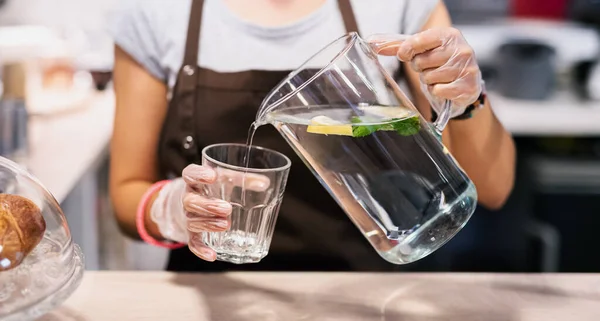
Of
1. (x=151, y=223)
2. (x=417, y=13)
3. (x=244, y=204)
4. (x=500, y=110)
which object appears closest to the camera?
(x=244, y=204)

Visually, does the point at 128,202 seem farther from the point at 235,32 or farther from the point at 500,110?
the point at 500,110

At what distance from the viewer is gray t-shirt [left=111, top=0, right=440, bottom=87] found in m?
1.17

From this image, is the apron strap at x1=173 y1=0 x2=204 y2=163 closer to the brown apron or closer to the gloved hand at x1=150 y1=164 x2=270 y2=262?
the brown apron

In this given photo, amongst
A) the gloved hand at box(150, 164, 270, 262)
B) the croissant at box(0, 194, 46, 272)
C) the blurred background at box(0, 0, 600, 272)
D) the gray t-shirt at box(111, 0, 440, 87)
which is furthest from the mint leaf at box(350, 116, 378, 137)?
the blurred background at box(0, 0, 600, 272)

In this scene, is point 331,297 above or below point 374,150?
below

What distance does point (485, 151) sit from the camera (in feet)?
3.56

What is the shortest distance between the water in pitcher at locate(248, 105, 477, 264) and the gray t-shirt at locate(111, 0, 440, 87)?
0.43 m

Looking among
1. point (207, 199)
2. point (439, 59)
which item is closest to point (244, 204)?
point (207, 199)

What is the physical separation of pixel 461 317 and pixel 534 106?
1.47m

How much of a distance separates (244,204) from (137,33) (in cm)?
48

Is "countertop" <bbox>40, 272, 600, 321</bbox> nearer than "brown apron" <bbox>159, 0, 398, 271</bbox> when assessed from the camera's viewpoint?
Yes

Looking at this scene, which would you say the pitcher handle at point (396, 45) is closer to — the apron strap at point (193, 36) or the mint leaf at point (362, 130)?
the mint leaf at point (362, 130)

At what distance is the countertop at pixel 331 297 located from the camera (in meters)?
0.84

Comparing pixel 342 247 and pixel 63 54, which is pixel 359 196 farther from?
pixel 63 54
